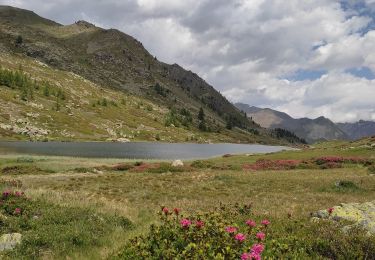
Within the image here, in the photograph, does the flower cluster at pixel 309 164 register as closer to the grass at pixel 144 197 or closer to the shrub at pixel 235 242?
the grass at pixel 144 197

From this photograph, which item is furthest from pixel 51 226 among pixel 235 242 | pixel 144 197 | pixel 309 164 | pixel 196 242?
pixel 309 164

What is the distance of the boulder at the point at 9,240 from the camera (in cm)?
1232

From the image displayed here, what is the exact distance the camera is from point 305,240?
37.1 ft

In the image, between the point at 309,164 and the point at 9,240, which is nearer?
the point at 9,240

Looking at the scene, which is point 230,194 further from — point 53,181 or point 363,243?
point 363,243

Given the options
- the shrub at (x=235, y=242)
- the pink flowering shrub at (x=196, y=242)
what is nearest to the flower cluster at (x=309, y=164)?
the shrub at (x=235, y=242)

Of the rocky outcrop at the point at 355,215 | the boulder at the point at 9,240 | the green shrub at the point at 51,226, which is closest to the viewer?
the boulder at the point at 9,240

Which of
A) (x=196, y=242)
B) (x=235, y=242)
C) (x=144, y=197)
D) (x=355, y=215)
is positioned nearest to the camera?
(x=235, y=242)

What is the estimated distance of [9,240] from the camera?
12766mm

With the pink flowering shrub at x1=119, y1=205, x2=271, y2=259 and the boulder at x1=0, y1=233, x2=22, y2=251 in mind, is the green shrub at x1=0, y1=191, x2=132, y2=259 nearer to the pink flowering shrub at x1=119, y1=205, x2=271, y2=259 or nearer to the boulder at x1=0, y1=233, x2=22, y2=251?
→ the boulder at x1=0, y1=233, x2=22, y2=251

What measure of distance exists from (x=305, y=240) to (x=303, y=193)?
75.3 feet

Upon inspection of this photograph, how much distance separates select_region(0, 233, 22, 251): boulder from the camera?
12.3 m

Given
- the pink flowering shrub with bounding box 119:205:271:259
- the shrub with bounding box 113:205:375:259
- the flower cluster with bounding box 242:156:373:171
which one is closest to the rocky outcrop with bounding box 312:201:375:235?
the shrub with bounding box 113:205:375:259

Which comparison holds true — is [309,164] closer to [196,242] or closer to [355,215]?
[355,215]
